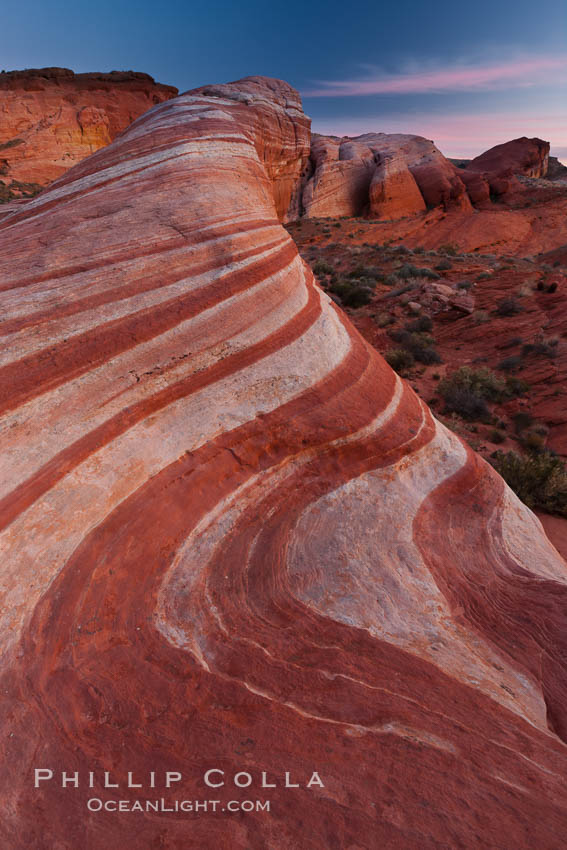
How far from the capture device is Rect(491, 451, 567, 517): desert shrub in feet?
24.4

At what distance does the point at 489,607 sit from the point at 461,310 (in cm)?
1490

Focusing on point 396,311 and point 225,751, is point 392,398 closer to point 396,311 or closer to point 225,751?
point 225,751

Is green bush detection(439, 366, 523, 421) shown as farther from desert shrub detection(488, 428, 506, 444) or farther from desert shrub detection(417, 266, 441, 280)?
desert shrub detection(417, 266, 441, 280)

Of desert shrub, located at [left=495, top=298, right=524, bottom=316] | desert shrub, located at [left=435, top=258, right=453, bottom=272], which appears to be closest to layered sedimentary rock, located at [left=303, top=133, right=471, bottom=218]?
desert shrub, located at [left=435, top=258, right=453, bottom=272]

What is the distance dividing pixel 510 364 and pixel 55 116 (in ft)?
159

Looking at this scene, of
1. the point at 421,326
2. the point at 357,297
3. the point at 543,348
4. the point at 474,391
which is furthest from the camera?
the point at 357,297

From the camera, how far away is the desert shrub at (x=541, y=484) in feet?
24.4

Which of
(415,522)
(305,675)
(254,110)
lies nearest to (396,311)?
(254,110)

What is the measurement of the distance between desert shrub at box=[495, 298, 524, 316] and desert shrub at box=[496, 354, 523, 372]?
10.6 ft

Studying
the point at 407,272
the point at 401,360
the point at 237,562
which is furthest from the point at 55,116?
the point at 237,562

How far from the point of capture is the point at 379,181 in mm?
34875

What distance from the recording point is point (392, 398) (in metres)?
4.91

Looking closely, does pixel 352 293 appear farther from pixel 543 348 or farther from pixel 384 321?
pixel 543 348

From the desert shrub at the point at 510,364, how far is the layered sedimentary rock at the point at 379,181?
2643cm
